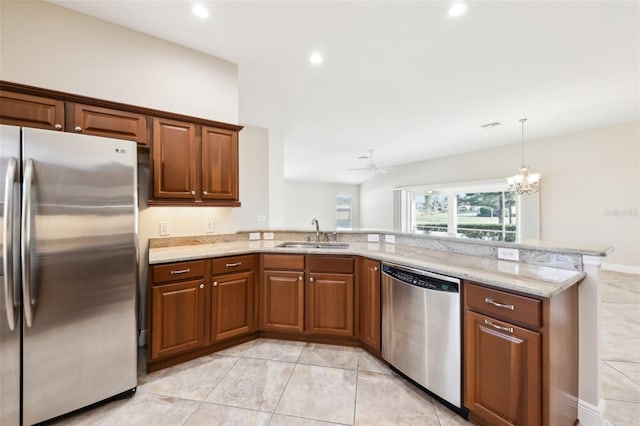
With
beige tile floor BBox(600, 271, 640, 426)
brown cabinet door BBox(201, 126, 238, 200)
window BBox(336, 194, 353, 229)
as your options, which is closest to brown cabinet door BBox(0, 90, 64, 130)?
brown cabinet door BBox(201, 126, 238, 200)

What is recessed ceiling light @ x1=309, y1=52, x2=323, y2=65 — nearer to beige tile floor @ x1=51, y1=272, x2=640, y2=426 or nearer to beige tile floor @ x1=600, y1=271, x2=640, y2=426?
beige tile floor @ x1=51, y1=272, x2=640, y2=426

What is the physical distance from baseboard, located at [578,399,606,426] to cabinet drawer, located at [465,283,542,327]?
0.82 metres

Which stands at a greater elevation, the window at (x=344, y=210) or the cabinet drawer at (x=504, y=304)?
the window at (x=344, y=210)

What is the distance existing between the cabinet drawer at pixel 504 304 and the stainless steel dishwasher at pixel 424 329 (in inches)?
3.7

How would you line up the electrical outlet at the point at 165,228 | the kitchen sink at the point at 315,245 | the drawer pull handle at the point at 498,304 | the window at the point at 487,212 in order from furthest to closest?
A: the window at the point at 487,212, the kitchen sink at the point at 315,245, the electrical outlet at the point at 165,228, the drawer pull handle at the point at 498,304

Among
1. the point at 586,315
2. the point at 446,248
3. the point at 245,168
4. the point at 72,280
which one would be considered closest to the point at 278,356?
the point at 72,280

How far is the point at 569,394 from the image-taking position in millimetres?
1508

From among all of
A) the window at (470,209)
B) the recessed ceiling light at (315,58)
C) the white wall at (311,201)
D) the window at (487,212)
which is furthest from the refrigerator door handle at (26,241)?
the white wall at (311,201)

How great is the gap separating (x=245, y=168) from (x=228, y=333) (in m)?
2.98

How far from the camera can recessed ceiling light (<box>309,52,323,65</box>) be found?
264 centimetres

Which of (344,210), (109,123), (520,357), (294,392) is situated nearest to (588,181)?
(520,357)

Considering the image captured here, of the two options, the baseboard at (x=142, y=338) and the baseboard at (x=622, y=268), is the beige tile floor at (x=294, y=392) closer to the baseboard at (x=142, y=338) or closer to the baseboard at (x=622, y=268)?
the baseboard at (x=142, y=338)

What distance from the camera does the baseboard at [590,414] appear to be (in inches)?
60.1

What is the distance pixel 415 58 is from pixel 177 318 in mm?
3345
